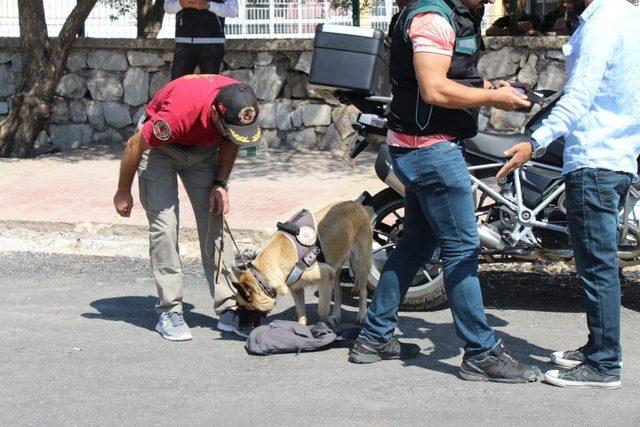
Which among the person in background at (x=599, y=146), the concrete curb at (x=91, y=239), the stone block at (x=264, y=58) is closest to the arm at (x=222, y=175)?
the person in background at (x=599, y=146)

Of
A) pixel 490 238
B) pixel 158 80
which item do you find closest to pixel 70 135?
pixel 158 80

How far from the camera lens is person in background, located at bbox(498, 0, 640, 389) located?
14.0 ft

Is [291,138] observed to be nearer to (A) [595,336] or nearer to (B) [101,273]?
(B) [101,273]

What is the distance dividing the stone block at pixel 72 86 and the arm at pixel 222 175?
6975 millimetres

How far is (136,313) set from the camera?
6.19 m

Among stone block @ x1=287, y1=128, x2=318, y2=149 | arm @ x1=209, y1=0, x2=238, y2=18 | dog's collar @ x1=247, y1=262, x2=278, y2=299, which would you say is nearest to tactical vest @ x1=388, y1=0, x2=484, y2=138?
dog's collar @ x1=247, y1=262, x2=278, y2=299

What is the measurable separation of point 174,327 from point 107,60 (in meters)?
7.02

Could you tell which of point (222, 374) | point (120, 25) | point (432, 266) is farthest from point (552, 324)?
point (120, 25)

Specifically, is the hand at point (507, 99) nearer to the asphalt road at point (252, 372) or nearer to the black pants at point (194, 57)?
the asphalt road at point (252, 372)

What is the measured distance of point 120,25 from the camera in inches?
513

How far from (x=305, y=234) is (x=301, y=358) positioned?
2.29 feet

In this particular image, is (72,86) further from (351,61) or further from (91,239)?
(351,61)

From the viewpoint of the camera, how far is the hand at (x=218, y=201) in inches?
219

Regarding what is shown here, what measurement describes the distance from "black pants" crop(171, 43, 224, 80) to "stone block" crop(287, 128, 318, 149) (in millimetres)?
1424
